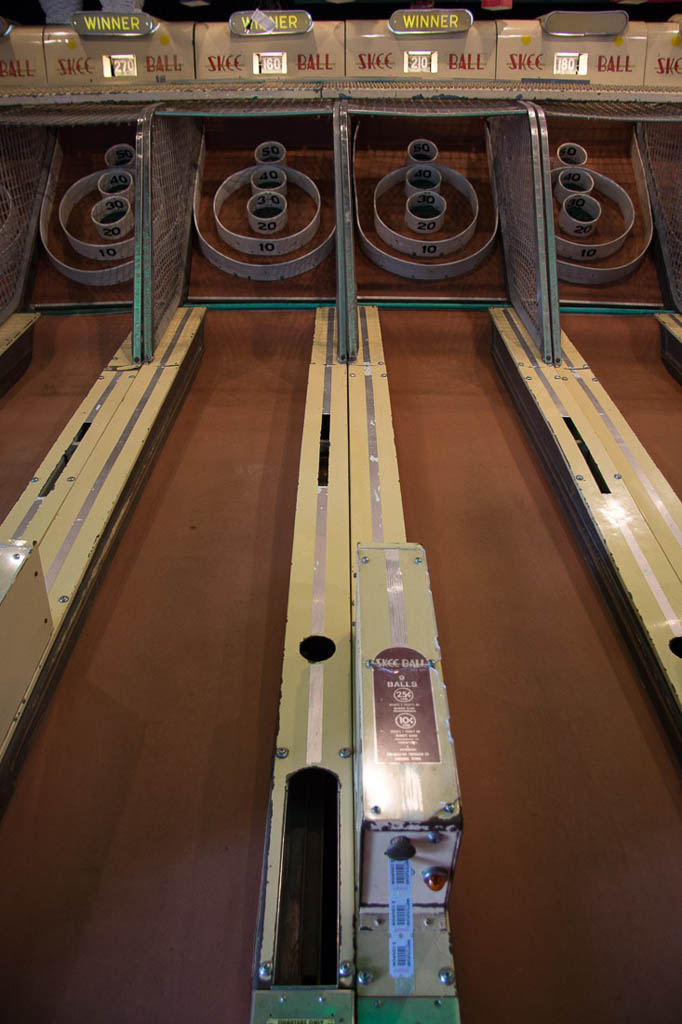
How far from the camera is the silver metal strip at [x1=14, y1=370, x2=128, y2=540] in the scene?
7.38 feet

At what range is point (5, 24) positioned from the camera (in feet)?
14.6

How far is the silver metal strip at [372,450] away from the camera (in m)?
2.26

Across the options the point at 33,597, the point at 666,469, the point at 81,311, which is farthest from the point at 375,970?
the point at 81,311

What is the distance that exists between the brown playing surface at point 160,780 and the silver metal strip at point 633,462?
4.59ft

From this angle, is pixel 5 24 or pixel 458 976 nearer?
pixel 458 976

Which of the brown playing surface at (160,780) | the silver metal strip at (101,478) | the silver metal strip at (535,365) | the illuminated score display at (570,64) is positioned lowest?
the brown playing surface at (160,780)

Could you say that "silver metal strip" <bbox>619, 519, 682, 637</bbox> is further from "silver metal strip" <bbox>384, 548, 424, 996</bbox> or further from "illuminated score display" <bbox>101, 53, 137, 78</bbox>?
"illuminated score display" <bbox>101, 53, 137, 78</bbox>

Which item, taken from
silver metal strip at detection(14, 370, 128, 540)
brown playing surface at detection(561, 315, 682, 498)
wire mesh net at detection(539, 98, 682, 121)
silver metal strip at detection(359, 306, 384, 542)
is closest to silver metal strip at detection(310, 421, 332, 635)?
silver metal strip at detection(359, 306, 384, 542)

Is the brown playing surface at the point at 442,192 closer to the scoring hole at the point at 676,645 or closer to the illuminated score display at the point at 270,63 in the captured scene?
the illuminated score display at the point at 270,63

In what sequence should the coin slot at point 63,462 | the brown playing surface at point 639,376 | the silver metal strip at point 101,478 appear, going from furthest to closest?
the brown playing surface at point 639,376
the coin slot at point 63,462
the silver metal strip at point 101,478

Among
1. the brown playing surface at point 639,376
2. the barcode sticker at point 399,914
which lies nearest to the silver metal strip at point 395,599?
the barcode sticker at point 399,914

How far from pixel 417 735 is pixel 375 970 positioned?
0.49 m

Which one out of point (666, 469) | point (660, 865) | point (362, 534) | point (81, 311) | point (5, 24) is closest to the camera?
point (660, 865)

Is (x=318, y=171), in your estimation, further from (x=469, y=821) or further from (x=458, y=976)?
(x=458, y=976)
